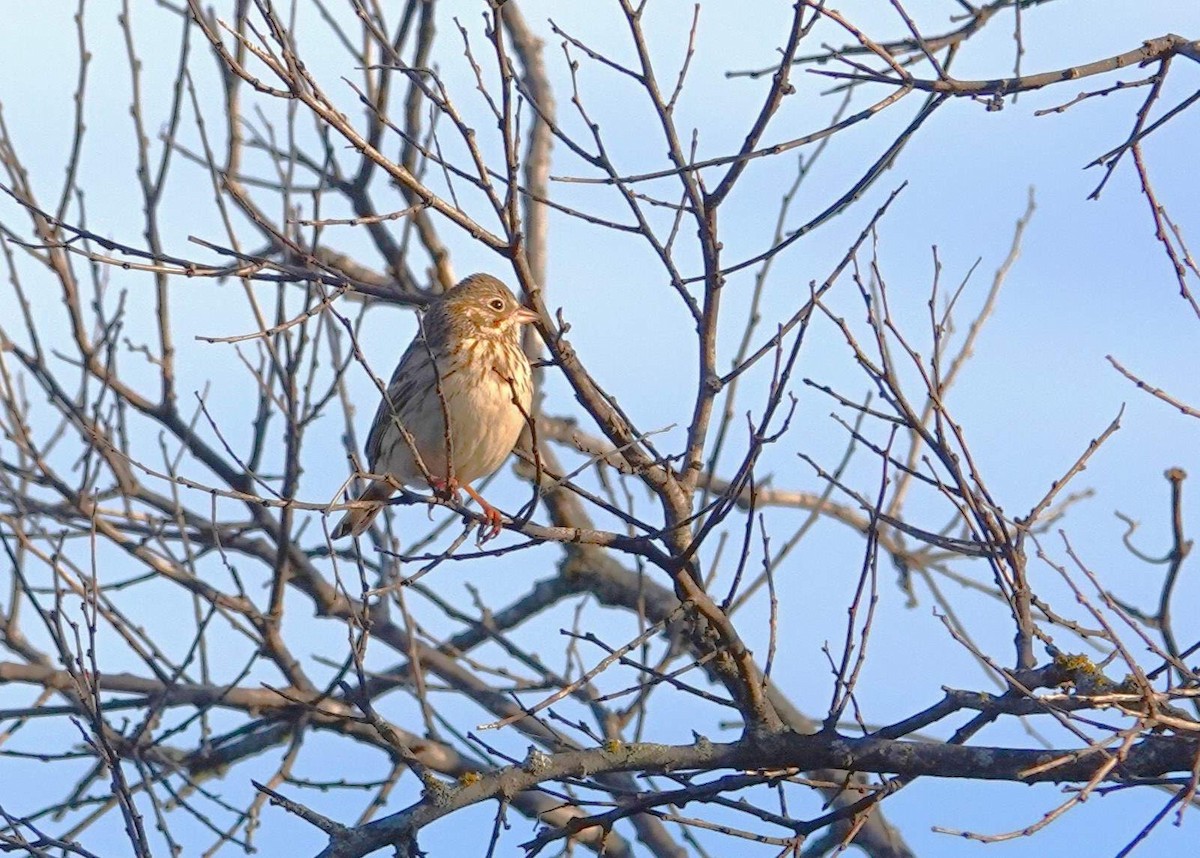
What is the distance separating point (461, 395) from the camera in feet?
21.5

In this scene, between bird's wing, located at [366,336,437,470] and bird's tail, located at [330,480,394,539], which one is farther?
bird's tail, located at [330,480,394,539]

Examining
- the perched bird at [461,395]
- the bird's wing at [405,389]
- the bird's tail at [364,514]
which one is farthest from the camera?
the bird's tail at [364,514]

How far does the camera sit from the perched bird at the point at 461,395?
649 cm

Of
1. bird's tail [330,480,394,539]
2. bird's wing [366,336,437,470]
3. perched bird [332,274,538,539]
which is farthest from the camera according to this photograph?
bird's tail [330,480,394,539]

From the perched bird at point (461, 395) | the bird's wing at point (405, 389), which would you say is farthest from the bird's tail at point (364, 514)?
the bird's wing at point (405, 389)

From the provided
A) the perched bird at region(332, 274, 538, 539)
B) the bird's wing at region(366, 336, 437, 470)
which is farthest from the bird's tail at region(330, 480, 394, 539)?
the bird's wing at region(366, 336, 437, 470)

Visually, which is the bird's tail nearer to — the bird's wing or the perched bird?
the perched bird

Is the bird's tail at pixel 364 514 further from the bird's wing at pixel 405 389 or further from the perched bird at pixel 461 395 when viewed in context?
the bird's wing at pixel 405 389

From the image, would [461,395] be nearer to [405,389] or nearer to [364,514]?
[405,389]

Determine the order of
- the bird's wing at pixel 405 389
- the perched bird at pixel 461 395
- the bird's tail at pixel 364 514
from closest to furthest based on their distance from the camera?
the perched bird at pixel 461 395 < the bird's wing at pixel 405 389 < the bird's tail at pixel 364 514

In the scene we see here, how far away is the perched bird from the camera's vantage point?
649 cm

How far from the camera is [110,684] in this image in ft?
25.2

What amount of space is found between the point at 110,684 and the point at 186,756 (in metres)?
0.62

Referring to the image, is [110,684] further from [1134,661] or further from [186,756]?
[1134,661]
